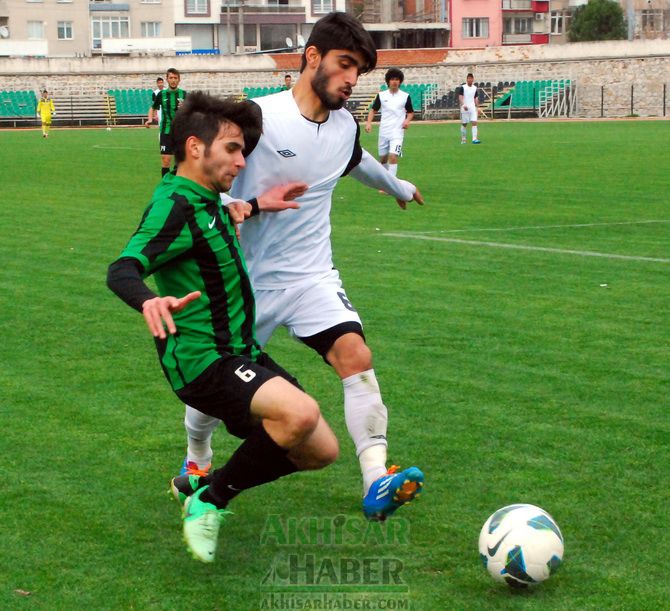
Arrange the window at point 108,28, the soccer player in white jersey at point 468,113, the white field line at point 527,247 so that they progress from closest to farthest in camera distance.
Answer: the white field line at point 527,247 → the soccer player in white jersey at point 468,113 → the window at point 108,28

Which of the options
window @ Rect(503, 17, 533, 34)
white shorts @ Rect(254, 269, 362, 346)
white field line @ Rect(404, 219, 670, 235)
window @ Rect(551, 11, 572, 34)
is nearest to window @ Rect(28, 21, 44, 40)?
window @ Rect(503, 17, 533, 34)

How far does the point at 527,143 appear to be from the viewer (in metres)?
32.6

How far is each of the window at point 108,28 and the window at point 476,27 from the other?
83.8 ft

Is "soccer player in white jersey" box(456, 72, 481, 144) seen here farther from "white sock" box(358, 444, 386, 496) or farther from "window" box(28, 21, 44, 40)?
"window" box(28, 21, 44, 40)

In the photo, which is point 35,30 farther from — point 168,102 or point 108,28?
point 168,102

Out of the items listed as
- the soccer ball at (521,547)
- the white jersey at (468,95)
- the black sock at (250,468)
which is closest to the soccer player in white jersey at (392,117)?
the white jersey at (468,95)

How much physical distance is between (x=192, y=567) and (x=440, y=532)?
953mm

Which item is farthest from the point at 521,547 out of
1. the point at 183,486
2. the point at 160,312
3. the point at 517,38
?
the point at 517,38

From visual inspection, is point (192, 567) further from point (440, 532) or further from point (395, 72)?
point (395, 72)

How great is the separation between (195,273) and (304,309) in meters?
0.90

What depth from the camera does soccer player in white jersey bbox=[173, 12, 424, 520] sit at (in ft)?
16.6

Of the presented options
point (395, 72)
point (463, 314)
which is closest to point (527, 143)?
point (395, 72)

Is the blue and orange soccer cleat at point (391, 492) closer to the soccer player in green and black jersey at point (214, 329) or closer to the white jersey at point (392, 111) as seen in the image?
→ the soccer player in green and black jersey at point (214, 329)

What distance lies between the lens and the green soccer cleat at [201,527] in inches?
169
